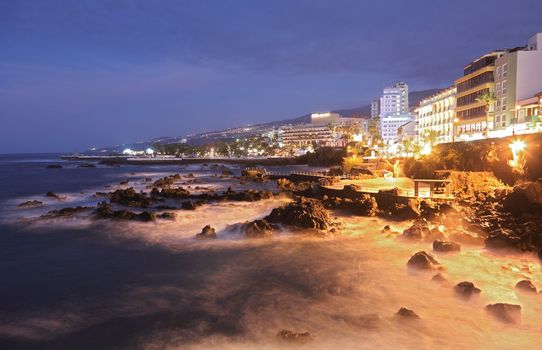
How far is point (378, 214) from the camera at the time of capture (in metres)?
28.1

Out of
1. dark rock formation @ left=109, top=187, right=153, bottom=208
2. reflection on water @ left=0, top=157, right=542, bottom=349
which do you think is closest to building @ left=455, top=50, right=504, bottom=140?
dark rock formation @ left=109, top=187, right=153, bottom=208

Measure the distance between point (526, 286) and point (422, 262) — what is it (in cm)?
373

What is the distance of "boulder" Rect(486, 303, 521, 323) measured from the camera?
12273 millimetres

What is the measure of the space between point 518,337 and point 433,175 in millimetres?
26466

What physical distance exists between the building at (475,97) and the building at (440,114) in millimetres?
3726

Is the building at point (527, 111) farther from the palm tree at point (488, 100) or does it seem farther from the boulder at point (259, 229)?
the boulder at point (259, 229)

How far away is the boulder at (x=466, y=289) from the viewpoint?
14.2 m

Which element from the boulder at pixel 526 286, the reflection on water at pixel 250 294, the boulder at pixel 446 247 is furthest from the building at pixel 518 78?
the boulder at pixel 526 286

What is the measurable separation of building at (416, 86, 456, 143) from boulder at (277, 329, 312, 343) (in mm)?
62520

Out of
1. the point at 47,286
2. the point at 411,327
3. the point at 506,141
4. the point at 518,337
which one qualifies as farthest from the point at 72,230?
the point at 506,141

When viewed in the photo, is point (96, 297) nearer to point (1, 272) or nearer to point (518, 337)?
point (1, 272)

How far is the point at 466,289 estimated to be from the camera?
1428 cm

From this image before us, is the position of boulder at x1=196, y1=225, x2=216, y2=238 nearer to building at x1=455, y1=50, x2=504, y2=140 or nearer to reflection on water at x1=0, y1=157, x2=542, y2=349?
reflection on water at x1=0, y1=157, x2=542, y2=349

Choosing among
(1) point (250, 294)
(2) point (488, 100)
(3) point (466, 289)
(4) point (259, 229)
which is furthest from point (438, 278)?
(2) point (488, 100)
